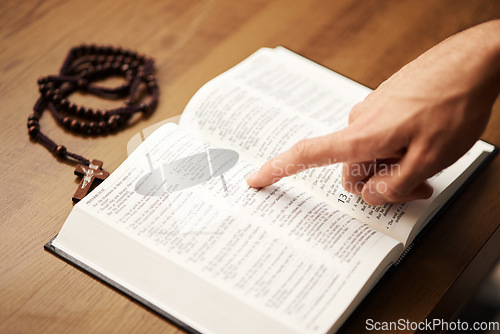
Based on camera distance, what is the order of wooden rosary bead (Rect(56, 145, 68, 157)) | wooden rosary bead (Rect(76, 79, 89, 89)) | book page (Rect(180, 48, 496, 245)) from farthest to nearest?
wooden rosary bead (Rect(76, 79, 89, 89)) < wooden rosary bead (Rect(56, 145, 68, 157)) < book page (Rect(180, 48, 496, 245))

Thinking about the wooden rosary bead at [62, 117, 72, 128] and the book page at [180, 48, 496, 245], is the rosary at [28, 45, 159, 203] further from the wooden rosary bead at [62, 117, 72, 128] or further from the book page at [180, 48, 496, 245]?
the book page at [180, 48, 496, 245]

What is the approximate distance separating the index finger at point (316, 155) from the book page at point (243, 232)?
0.03 m

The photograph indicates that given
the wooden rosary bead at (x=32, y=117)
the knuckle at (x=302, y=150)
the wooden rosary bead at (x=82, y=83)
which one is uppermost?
the knuckle at (x=302, y=150)

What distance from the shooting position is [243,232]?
821 millimetres

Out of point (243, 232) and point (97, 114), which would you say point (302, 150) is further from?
point (97, 114)

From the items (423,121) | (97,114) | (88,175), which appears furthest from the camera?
(97,114)

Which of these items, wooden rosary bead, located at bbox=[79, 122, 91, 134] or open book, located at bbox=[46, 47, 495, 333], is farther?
wooden rosary bead, located at bbox=[79, 122, 91, 134]

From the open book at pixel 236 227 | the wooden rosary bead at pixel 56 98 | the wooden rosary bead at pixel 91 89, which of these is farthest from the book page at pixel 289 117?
the wooden rosary bead at pixel 56 98

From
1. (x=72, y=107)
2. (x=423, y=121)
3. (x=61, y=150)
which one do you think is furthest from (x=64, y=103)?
(x=423, y=121)

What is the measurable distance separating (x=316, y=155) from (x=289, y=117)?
0.71ft

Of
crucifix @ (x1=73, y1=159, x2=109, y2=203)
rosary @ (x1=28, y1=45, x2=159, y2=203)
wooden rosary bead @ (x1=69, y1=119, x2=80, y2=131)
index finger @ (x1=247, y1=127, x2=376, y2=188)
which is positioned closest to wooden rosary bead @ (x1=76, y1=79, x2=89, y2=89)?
rosary @ (x1=28, y1=45, x2=159, y2=203)

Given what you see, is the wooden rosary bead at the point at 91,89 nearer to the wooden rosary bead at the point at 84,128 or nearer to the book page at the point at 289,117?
the wooden rosary bead at the point at 84,128

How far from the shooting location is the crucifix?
0.91 metres

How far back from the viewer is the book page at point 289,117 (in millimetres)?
866
